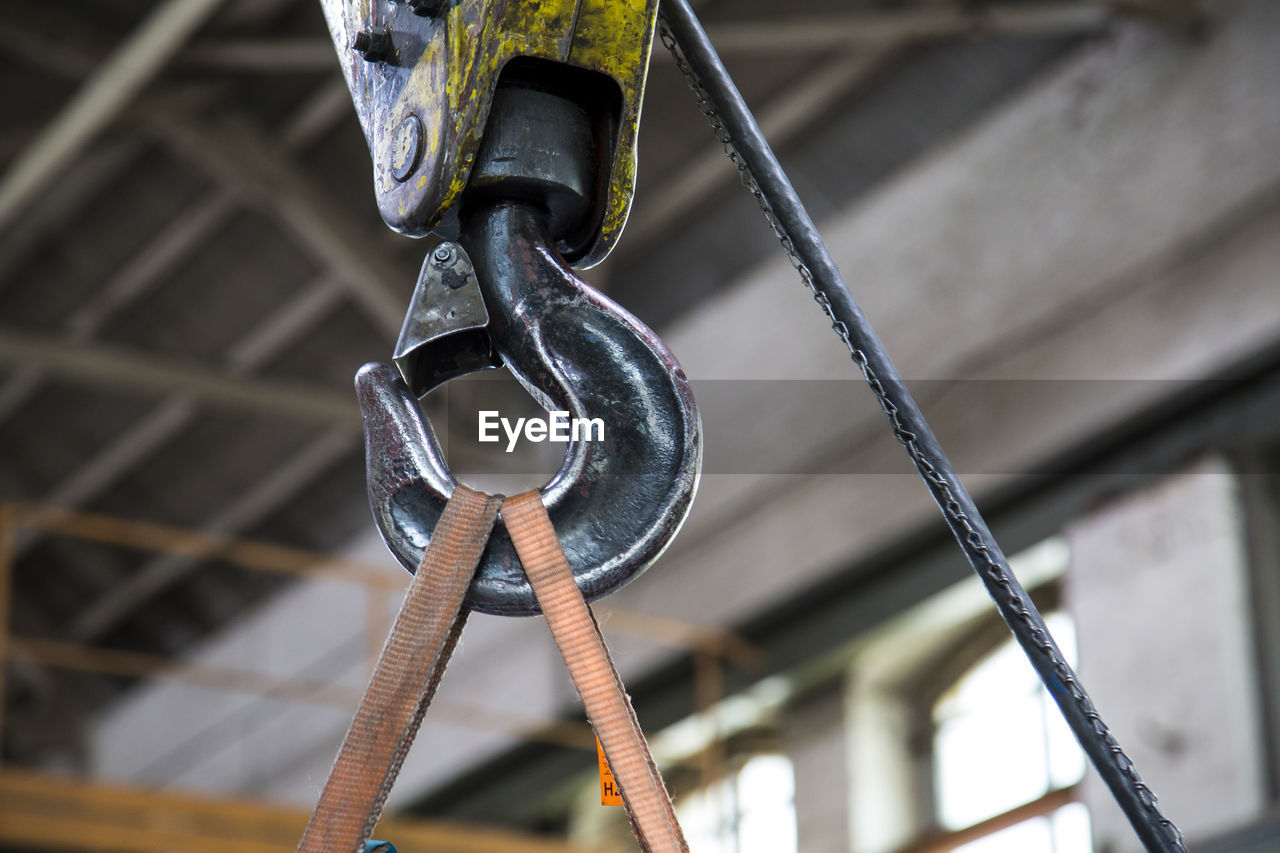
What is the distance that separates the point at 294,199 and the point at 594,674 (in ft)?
26.7

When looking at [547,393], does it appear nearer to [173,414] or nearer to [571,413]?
[571,413]

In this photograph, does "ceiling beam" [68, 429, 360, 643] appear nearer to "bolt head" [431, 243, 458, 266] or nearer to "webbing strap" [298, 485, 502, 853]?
"bolt head" [431, 243, 458, 266]

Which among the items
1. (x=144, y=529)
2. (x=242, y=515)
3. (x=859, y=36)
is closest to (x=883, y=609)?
(x=859, y=36)

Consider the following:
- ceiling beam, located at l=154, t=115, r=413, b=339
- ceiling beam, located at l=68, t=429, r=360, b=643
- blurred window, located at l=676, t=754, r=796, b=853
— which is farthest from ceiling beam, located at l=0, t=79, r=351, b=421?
blurred window, located at l=676, t=754, r=796, b=853

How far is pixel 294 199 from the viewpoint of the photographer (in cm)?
880

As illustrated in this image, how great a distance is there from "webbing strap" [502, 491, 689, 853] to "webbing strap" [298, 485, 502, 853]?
0.10 feet

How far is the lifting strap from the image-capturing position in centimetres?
97

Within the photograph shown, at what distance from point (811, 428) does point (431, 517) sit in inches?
293

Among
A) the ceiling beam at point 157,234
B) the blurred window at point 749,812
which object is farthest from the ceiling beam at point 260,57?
the blurred window at point 749,812

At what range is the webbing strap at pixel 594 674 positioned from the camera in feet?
3.19

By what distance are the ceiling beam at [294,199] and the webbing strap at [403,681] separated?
7.92 m

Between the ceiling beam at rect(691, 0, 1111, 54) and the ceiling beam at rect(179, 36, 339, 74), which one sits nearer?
the ceiling beam at rect(691, 0, 1111, 54)

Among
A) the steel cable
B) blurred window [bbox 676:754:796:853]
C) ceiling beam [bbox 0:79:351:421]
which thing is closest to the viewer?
the steel cable

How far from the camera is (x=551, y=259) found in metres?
1.08
